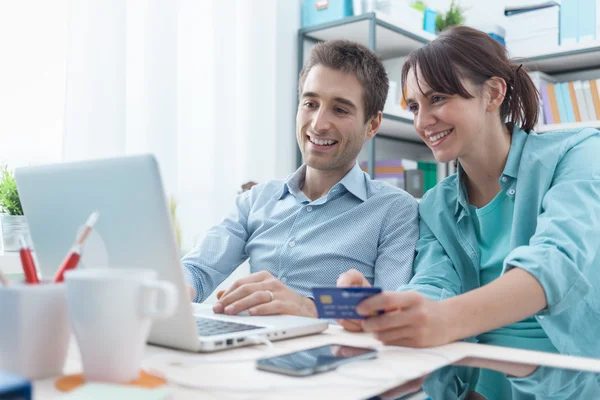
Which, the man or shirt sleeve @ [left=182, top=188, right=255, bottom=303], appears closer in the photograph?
the man

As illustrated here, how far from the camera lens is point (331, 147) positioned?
1.51 metres

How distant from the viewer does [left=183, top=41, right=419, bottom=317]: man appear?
137cm

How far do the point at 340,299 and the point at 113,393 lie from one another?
0.33 meters

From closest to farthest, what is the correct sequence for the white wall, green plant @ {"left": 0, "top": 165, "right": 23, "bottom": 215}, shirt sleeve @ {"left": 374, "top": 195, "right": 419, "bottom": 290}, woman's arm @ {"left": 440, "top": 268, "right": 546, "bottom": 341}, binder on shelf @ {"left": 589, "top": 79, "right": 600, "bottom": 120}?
woman's arm @ {"left": 440, "top": 268, "right": 546, "bottom": 341} → shirt sleeve @ {"left": 374, "top": 195, "right": 419, "bottom": 290} → green plant @ {"left": 0, "top": 165, "right": 23, "bottom": 215} → the white wall → binder on shelf @ {"left": 589, "top": 79, "right": 600, "bottom": 120}

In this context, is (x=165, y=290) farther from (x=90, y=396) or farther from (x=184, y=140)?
(x=184, y=140)

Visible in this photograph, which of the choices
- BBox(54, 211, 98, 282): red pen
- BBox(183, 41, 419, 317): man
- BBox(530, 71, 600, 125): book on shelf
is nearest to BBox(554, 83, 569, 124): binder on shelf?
BBox(530, 71, 600, 125): book on shelf

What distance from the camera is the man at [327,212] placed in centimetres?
137

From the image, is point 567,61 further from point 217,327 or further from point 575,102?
point 217,327

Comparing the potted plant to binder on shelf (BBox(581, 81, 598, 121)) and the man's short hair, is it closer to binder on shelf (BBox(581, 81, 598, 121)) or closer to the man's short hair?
the man's short hair

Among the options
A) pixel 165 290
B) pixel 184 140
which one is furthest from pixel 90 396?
pixel 184 140

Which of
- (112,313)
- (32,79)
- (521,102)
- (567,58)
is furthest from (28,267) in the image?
(567,58)

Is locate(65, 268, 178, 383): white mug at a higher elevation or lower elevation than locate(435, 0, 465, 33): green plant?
lower

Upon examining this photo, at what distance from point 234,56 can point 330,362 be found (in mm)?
1997

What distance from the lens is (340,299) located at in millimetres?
739
